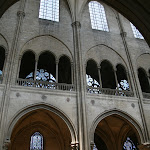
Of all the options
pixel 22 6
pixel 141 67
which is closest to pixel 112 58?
pixel 141 67

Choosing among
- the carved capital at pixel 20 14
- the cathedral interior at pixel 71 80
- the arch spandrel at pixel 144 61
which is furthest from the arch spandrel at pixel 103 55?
the carved capital at pixel 20 14

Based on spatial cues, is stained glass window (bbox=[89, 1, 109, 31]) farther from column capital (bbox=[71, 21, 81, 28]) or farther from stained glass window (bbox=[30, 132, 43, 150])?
stained glass window (bbox=[30, 132, 43, 150])

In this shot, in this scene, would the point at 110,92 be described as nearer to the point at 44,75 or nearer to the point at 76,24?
the point at 76,24

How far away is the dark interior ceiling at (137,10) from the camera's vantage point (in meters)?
5.68

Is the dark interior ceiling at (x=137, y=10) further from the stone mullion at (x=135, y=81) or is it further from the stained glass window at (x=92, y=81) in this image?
the stained glass window at (x=92, y=81)

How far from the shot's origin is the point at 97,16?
18516 millimetres

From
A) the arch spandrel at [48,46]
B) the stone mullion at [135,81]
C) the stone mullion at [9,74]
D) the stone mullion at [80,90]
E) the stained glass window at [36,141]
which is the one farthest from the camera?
the stained glass window at [36,141]

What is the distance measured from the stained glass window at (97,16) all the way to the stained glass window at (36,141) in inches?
402

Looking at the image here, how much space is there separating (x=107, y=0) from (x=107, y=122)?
10.9 meters

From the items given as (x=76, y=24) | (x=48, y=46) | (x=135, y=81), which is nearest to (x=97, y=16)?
(x=76, y=24)

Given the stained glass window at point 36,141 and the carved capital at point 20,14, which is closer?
the stained glass window at point 36,141

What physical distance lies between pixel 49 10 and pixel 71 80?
21.2 ft

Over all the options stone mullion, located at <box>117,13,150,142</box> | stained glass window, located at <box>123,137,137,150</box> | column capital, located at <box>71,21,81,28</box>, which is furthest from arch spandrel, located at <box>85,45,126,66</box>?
stained glass window, located at <box>123,137,137,150</box>

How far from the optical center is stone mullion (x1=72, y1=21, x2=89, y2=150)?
427 inches
